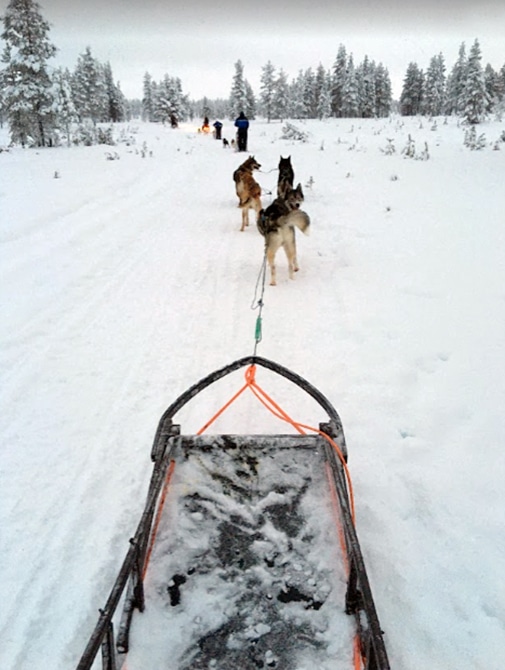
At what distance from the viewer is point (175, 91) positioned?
6166 centimetres

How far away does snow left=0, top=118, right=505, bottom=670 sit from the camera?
2.65 metres

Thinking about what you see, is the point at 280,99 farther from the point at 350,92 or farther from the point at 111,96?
the point at 111,96

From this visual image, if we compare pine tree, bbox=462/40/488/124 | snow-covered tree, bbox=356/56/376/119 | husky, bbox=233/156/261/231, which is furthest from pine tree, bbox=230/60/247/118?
husky, bbox=233/156/261/231

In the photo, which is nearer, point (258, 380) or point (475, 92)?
point (258, 380)

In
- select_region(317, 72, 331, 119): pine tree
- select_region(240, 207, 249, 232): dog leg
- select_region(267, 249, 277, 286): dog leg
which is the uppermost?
select_region(317, 72, 331, 119): pine tree

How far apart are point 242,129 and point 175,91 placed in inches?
1830

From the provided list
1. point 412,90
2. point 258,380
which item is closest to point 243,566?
point 258,380

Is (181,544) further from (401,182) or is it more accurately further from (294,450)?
(401,182)

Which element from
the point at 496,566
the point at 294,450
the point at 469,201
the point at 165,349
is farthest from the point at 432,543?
the point at 469,201

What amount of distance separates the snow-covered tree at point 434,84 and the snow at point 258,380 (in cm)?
6650

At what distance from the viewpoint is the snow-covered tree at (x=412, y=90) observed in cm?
6344

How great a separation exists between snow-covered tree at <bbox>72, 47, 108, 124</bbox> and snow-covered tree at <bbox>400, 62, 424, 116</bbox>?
3926cm

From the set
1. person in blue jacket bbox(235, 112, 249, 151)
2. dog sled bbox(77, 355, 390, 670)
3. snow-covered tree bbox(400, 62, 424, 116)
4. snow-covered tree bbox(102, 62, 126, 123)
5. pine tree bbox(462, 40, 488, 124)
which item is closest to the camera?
dog sled bbox(77, 355, 390, 670)

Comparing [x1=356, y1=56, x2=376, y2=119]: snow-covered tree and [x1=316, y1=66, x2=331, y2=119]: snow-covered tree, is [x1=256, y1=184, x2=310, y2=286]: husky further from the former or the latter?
[x1=356, y1=56, x2=376, y2=119]: snow-covered tree
